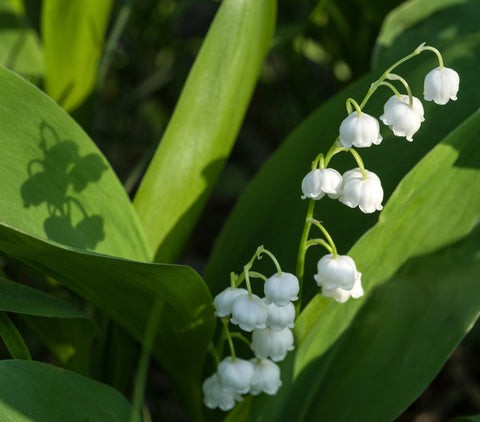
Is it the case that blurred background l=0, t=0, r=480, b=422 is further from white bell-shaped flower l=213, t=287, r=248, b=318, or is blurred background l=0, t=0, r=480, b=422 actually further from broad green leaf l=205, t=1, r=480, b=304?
white bell-shaped flower l=213, t=287, r=248, b=318

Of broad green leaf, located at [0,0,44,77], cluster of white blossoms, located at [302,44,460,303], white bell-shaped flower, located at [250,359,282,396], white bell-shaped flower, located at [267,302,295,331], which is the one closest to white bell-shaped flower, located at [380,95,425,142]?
cluster of white blossoms, located at [302,44,460,303]

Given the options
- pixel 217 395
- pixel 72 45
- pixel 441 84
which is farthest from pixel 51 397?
pixel 72 45

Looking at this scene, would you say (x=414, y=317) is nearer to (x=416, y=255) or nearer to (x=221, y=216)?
(x=416, y=255)

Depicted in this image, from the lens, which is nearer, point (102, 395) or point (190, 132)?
point (102, 395)

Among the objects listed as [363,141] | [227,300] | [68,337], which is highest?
[363,141]

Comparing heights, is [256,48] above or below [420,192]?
above

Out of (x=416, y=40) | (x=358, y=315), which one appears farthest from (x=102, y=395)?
(x=416, y=40)

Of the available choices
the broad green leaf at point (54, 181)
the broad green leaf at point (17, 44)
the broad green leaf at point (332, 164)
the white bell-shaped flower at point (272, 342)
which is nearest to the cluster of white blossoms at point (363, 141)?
the white bell-shaped flower at point (272, 342)

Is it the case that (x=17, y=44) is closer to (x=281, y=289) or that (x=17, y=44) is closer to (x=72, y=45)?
(x=72, y=45)
